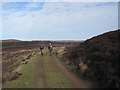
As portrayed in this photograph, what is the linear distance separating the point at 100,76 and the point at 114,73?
1560 millimetres

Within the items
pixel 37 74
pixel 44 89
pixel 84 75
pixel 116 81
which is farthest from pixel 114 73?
pixel 37 74

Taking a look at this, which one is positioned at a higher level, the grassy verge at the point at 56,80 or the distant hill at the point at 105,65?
the distant hill at the point at 105,65

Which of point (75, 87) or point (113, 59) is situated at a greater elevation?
point (113, 59)

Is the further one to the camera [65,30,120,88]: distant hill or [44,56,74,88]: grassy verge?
[44,56,74,88]: grassy verge

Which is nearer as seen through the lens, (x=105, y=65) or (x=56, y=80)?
(x=105, y=65)

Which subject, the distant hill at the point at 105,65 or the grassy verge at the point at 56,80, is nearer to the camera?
the distant hill at the point at 105,65

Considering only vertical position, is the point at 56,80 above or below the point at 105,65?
below

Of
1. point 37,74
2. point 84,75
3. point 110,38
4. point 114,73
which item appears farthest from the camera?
point 110,38

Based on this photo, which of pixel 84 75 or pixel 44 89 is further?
pixel 84 75

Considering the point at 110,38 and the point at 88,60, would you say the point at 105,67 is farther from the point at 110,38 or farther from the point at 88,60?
the point at 110,38

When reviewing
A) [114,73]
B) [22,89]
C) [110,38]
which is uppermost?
[110,38]

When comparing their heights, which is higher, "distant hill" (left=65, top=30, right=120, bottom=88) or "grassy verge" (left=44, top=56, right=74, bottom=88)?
"distant hill" (left=65, top=30, right=120, bottom=88)

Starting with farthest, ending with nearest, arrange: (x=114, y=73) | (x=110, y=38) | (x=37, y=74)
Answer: (x=110, y=38) → (x=37, y=74) → (x=114, y=73)

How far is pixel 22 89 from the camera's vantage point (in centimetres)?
1681
